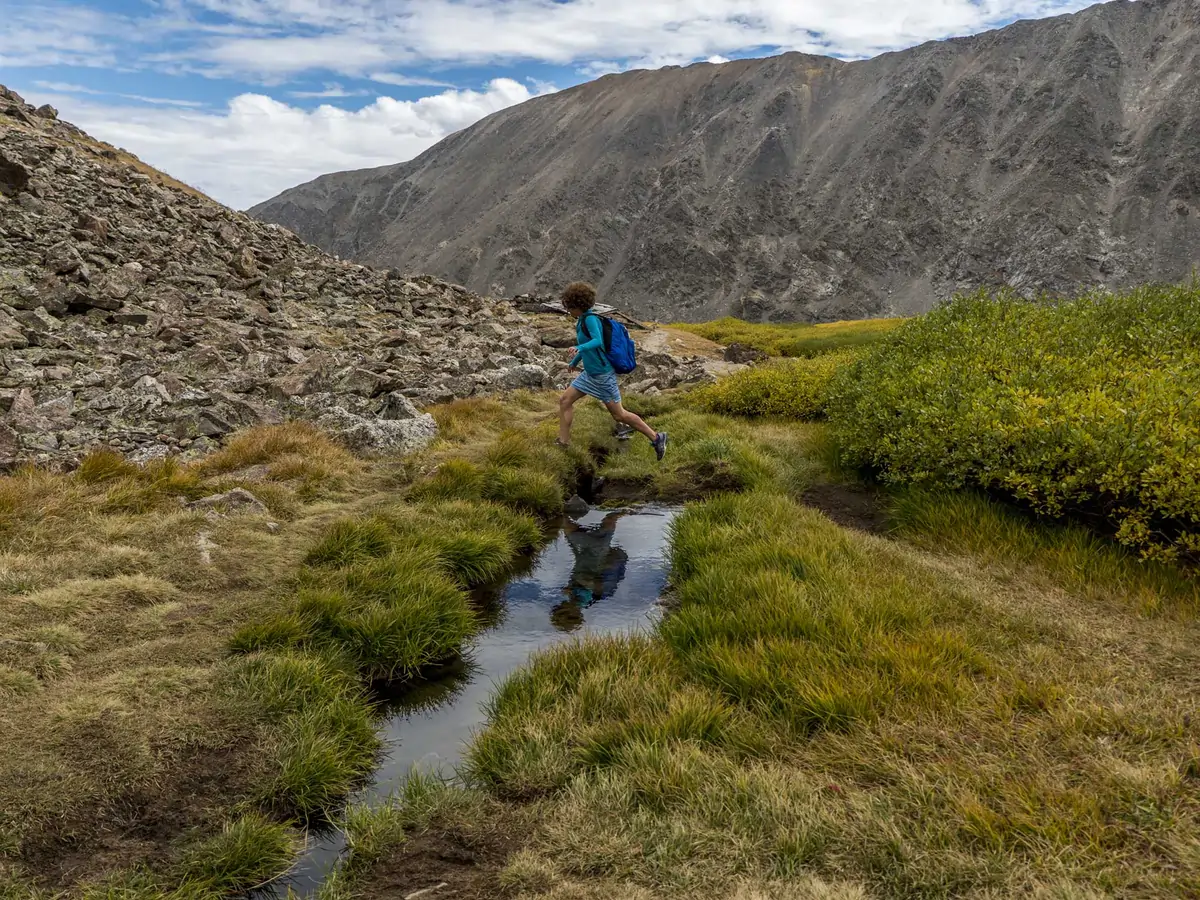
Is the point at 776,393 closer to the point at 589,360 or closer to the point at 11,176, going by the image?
the point at 589,360

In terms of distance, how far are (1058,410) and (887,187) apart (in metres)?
172

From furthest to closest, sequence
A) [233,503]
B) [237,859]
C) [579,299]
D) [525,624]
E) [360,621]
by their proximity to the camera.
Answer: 1. [579,299]
2. [233,503]
3. [525,624]
4. [360,621]
5. [237,859]

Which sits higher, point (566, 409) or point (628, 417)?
point (566, 409)

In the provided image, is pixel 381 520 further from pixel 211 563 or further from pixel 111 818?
pixel 111 818

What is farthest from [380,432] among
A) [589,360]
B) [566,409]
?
[589,360]

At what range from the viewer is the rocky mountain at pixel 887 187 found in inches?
5443

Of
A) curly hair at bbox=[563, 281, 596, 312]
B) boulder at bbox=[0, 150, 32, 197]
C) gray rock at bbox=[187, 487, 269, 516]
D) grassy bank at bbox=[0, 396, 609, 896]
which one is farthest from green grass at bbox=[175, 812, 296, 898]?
boulder at bbox=[0, 150, 32, 197]

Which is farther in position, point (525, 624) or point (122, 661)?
point (525, 624)

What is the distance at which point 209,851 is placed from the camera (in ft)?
14.4

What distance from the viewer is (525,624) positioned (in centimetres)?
826

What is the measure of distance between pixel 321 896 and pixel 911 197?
581ft

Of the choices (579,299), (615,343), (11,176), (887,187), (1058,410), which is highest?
(887,187)

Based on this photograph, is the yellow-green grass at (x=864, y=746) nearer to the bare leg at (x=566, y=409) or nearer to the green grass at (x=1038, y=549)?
the green grass at (x=1038, y=549)

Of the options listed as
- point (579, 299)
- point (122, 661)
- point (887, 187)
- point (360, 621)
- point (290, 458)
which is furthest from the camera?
point (887, 187)
